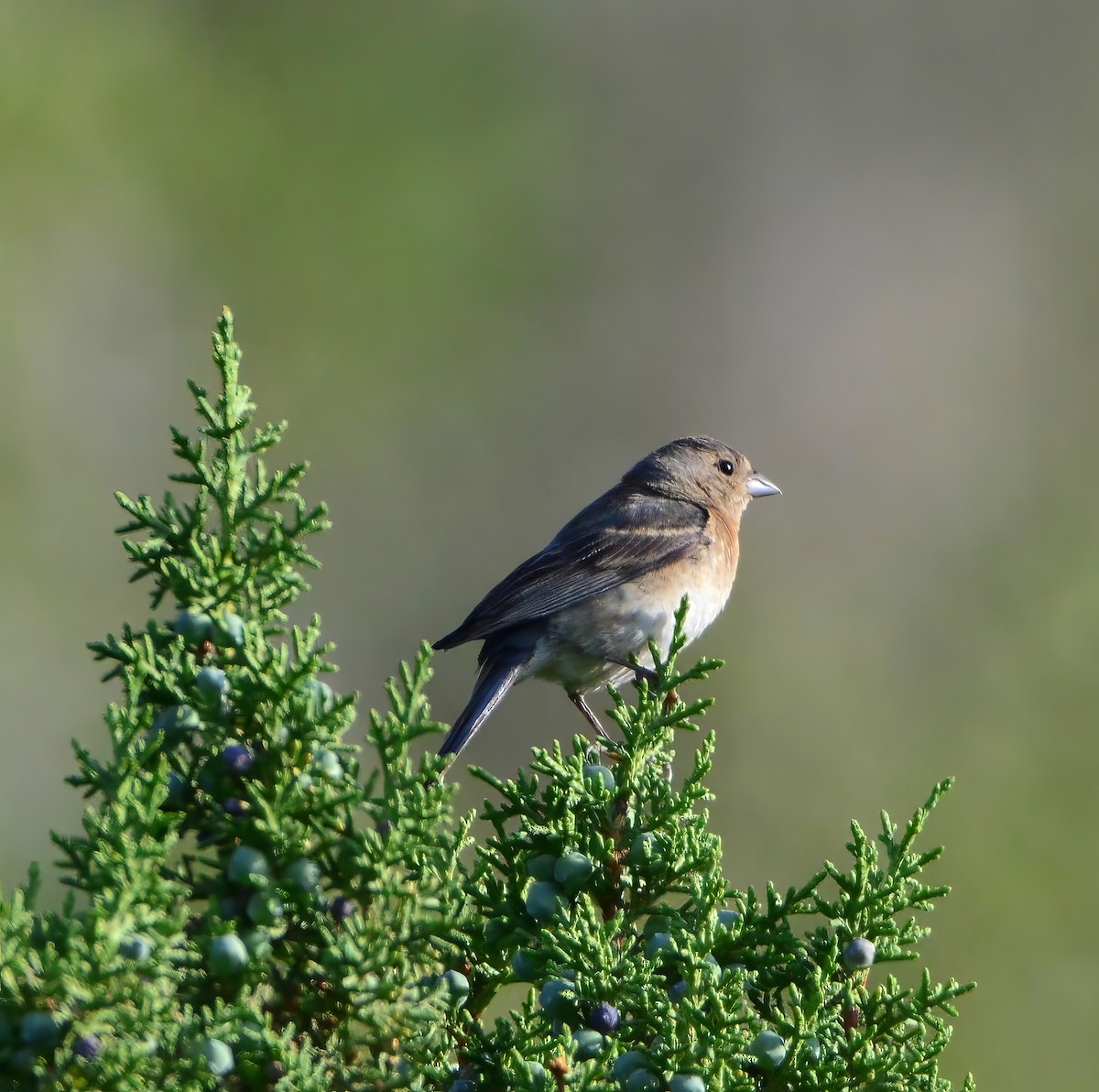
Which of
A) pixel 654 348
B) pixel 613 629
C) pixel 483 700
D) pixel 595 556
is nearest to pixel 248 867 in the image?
pixel 483 700

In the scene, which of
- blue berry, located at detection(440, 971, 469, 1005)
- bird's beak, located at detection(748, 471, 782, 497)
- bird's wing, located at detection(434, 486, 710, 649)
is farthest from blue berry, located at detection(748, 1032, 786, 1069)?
bird's beak, located at detection(748, 471, 782, 497)

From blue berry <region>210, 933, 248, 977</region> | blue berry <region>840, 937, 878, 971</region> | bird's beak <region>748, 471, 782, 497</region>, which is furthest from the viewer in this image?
bird's beak <region>748, 471, 782, 497</region>

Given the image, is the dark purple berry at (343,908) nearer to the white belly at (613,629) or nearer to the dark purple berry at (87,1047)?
the dark purple berry at (87,1047)

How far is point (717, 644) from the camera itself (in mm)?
7281

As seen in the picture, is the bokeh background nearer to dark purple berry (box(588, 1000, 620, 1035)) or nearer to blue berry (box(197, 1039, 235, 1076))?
dark purple berry (box(588, 1000, 620, 1035))

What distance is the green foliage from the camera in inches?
68.9

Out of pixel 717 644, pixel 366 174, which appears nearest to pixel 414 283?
pixel 366 174

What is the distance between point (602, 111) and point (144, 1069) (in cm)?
977

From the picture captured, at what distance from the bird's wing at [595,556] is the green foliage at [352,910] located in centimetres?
238

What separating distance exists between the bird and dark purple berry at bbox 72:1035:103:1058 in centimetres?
274

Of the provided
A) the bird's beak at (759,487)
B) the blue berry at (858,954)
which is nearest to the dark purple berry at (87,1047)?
the blue berry at (858,954)

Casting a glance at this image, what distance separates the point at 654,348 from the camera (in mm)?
9023

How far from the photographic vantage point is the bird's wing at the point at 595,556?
196 inches

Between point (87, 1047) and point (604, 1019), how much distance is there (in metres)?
0.77
